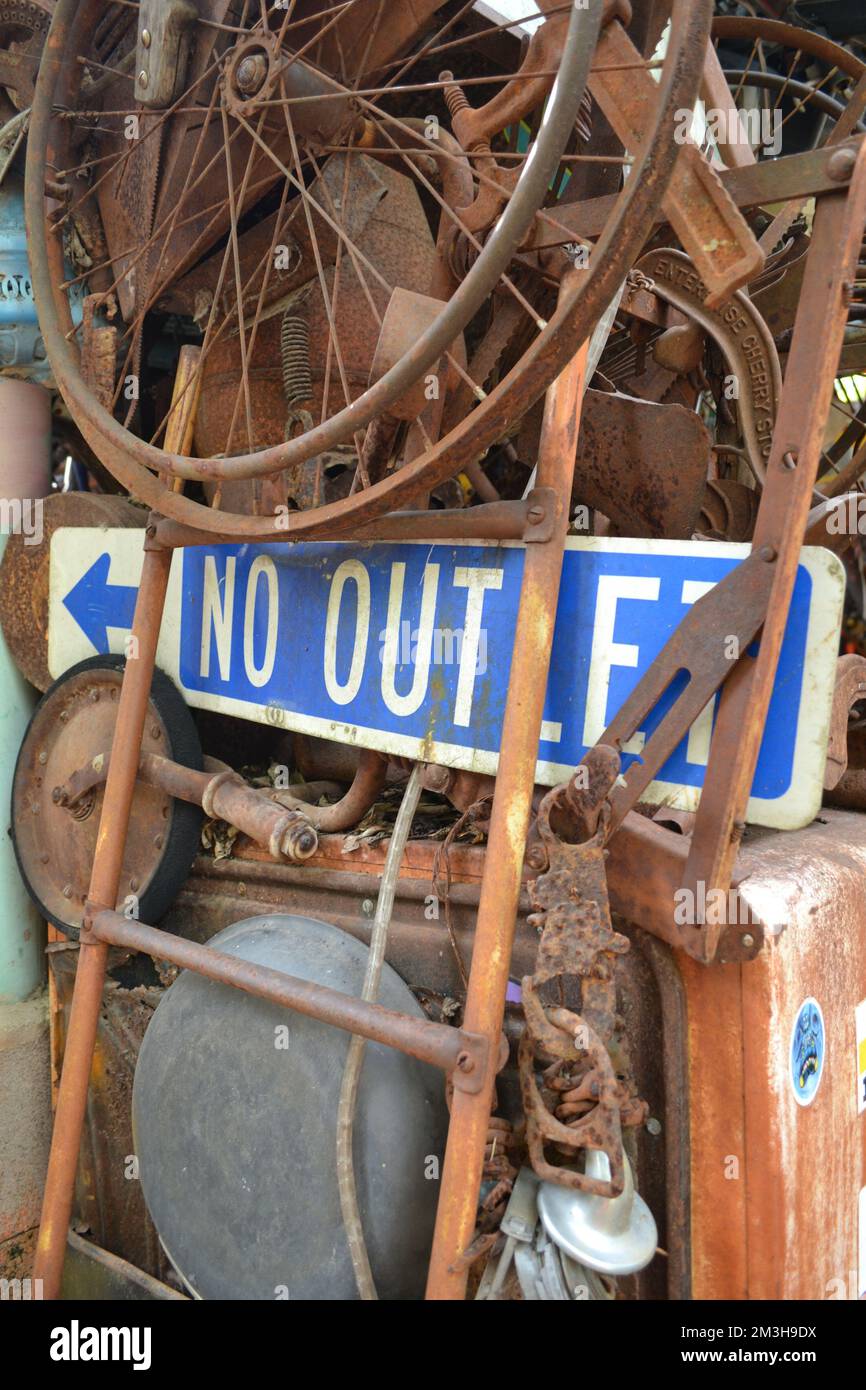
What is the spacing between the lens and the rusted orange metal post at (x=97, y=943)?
1653 mm

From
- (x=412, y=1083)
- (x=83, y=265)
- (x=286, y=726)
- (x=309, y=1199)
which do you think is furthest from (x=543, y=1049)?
(x=83, y=265)

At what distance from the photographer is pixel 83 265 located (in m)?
2.27

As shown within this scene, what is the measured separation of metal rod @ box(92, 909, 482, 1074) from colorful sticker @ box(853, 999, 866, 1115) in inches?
26.7

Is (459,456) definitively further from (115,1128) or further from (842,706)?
(115,1128)

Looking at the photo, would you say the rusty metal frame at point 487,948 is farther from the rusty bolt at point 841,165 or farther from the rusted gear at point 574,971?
the rusty bolt at point 841,165

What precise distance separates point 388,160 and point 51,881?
5.26ft

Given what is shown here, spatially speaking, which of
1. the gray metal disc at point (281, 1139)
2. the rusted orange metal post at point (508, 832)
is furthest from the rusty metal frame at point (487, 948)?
the gray metal disc at point (281, 1139)

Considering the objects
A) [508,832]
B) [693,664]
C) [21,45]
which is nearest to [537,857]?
[508,832]

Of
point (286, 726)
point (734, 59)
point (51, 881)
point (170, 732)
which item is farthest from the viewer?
point (734, 59)

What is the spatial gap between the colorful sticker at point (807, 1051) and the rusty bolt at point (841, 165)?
3.33 ft

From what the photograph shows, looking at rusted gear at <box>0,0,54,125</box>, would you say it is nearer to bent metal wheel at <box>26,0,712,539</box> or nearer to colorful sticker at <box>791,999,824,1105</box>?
bent metal wheel at <box>26,0,712,539</box>

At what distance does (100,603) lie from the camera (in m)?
2.09

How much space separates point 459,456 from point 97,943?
41.2 inches
